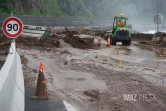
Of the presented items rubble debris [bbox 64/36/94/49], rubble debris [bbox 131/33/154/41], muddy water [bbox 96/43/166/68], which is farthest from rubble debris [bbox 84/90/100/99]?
rubble debris [bbox 131/33/154/41]

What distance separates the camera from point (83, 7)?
308ft

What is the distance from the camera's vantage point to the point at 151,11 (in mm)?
151875

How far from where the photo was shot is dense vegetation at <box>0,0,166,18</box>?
53469mm

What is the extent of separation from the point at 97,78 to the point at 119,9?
115138mm

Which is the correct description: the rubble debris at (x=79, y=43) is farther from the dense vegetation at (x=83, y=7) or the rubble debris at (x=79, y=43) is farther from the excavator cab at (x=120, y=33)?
the dense vegetation at (x=83, y=7)

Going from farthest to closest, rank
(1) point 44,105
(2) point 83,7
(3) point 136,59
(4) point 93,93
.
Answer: (2) point 83,7, (3) point 136,59, (4) point 93,93, (1) point 44,105

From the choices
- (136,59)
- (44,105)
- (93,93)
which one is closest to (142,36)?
(136,59)

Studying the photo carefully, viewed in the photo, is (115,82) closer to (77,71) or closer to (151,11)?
(77,71)

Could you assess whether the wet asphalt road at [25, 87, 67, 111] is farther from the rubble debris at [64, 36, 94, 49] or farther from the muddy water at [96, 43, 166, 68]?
the rubble debris at [64, 36, 94, 49]

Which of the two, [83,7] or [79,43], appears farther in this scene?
[83,7]

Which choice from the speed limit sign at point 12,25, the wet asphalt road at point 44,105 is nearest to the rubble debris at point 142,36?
the speed limit sign at point 12,25

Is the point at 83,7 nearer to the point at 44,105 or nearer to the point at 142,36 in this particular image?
the point at 142,36

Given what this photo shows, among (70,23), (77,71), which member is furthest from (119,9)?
(77,71)

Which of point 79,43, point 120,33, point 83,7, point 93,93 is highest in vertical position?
point 83,7
